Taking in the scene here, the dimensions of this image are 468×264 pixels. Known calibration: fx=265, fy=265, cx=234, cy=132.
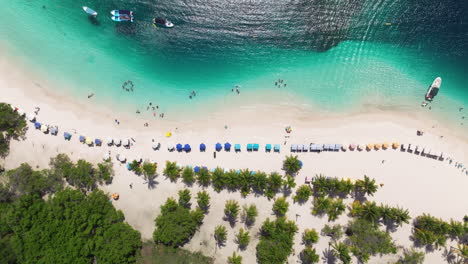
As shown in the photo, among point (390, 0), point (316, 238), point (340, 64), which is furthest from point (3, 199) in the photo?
point (390, 0)

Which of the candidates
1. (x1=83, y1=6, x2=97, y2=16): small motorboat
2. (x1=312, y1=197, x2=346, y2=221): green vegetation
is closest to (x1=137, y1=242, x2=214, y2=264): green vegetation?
(x1=312, y1=197, x2=346, y2=221): green vegetation

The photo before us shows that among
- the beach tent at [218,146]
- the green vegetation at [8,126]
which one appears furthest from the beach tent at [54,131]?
the beach tent at [218,146]

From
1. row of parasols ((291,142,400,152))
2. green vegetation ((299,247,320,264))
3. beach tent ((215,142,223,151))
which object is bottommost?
green vegetation ((299,247,320,264))

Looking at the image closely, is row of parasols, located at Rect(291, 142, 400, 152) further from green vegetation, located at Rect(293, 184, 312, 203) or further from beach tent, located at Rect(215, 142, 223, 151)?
beach tent, located at Rect(215, 142, 223, 151)

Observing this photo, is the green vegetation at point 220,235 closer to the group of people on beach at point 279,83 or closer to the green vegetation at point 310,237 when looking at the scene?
the green vegetation at point 310,237

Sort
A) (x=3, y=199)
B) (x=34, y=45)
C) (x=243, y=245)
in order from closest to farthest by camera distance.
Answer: (x=3, y=199) → (x=243, y=245) → (x=34, y=45)

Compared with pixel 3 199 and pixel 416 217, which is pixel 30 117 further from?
pixel 416 217

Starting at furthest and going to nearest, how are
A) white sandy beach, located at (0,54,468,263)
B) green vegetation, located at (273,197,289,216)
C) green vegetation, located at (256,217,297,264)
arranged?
white sandy beach, located at (0,54,468,263)
green vegetation, located at (273,197,289,216)
green vegetation, located at (256,217,297,264)

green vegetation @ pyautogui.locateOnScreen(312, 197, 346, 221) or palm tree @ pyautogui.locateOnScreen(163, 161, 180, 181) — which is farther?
palm tree @ pyautogui.locateOnScreen(163, 161, 180, 181)

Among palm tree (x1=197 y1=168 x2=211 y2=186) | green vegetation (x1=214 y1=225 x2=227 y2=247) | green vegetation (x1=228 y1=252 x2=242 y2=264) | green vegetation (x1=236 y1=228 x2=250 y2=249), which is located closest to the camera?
green vegetation (x1=228 y1=252 x2=242 y2=264)
